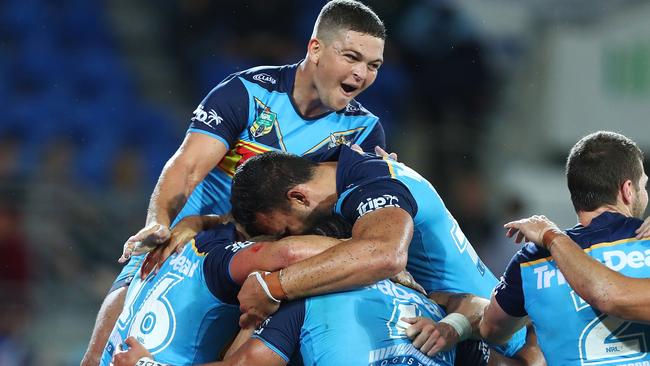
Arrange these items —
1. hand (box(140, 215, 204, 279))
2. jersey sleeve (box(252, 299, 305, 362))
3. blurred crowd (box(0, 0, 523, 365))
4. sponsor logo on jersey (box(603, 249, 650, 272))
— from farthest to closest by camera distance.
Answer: blurred crowd (box(0, 0, 523, 365)), hand (box(140, 215, 204, 279)), jersey sleeve (box(252, 299, 305, 362)), sponsor logo on jersey (box(603, 249, 650, 272))

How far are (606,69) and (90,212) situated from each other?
612 cm

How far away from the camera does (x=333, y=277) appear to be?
3.97m

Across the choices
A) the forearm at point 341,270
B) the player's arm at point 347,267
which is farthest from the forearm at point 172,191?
the forearm at point 341,270

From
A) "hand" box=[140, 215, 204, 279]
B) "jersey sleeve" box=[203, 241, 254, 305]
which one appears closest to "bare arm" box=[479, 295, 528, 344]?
"jersey sleeve" box=[203, 241, 254, 305]

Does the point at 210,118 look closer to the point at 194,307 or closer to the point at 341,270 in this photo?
the point at 194,307

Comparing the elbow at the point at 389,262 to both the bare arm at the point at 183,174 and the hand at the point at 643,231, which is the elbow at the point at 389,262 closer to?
the hand at the point at 643,231

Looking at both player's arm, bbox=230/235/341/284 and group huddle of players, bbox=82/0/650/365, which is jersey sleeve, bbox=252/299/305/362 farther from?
player's arm, bbox=230/235/341/284

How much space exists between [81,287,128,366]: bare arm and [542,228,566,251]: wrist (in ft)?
7.90

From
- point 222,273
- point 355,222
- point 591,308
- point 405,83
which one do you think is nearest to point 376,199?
point 355,222

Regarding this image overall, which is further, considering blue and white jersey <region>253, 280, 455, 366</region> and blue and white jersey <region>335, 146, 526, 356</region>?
blue and white jersey <region>335, 146, 526, 356</region>

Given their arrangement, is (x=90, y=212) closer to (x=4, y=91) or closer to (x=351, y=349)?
(x=4, y=91)

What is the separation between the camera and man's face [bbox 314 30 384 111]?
5.33 m

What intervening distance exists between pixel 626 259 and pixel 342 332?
1.14 metres

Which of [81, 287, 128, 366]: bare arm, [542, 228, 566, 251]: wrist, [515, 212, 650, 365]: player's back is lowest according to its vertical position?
[81, 287, 128, 366]: bare arm
